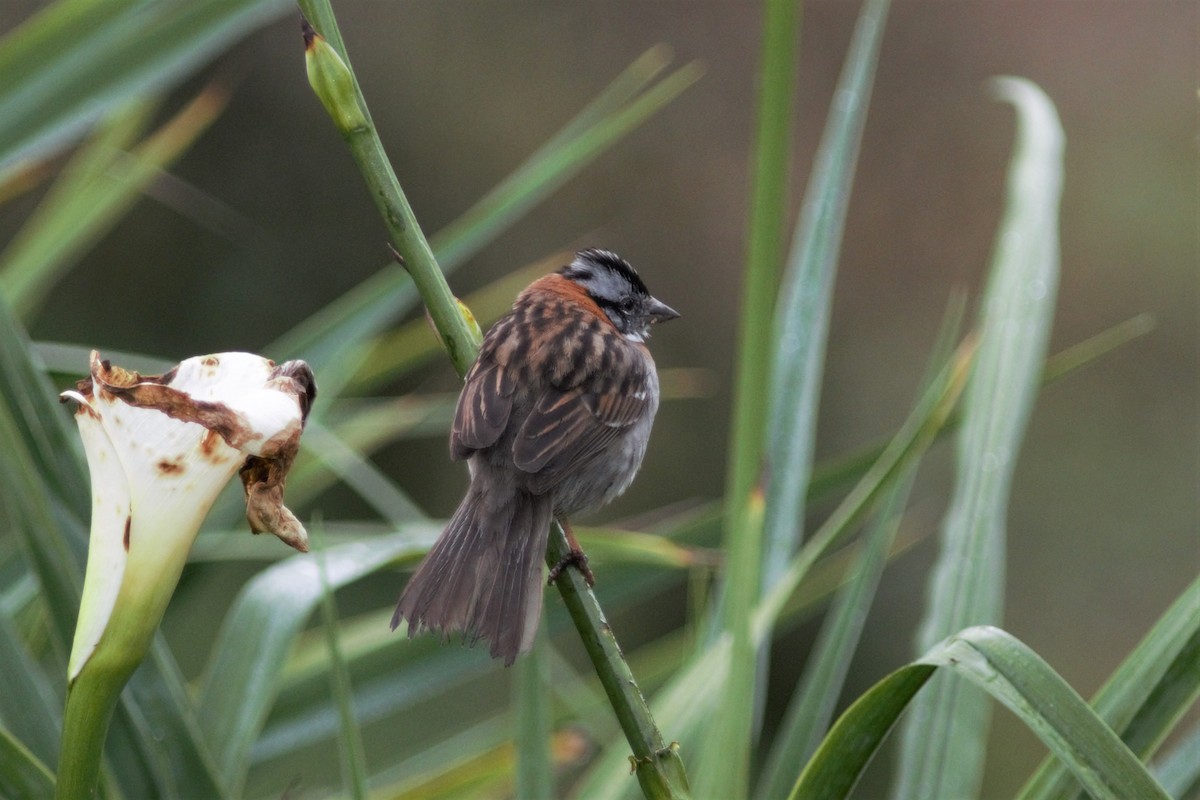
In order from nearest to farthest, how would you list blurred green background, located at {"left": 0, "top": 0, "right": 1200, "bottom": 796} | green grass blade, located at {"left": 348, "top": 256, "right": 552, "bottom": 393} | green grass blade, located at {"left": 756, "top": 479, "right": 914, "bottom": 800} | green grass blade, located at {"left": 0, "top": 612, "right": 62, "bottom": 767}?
green grass blade, located at {"left": 0, "top": 612, "right": 62, "bottom": 767}
green grass blade, located at {"left": 756, "top": 479, "right": 914, "bottom": 800}
green grass blade, located at {"left": 348, "top": 256, "right": 552, "bottom": 393}
blurred green background, located at {"left": 0, "top": 0, "right": 1200, "bottom": 796}

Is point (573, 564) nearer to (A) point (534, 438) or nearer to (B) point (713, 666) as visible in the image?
(B) point (713, 666)

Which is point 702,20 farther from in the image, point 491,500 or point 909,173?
point 491,500

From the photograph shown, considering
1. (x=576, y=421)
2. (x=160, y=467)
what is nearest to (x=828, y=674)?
(x=576, y=421)

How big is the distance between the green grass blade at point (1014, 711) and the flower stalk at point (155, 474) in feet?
1.69

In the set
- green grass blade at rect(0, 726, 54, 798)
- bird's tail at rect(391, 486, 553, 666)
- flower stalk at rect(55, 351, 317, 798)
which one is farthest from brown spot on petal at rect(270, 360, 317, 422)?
green grass blade at rect(0, 726, 54, 798)

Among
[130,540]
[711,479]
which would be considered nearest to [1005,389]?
[130,540]

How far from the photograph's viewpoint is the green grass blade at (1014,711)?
3.35 ft

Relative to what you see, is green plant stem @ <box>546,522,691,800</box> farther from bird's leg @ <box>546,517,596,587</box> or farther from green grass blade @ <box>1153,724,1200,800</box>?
green grass blade @ <box>1153,724,1200,800</box>

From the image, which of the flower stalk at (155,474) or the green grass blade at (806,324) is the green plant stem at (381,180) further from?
the green grass blade at (806,324)

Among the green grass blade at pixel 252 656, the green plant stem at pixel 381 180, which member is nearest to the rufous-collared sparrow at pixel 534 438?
the green grass blade at pixel 252 656

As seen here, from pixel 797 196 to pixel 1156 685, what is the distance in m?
5.75

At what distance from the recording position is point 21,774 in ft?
4.26

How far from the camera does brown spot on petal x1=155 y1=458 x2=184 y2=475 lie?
1112 mm

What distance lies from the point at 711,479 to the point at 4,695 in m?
5.54
